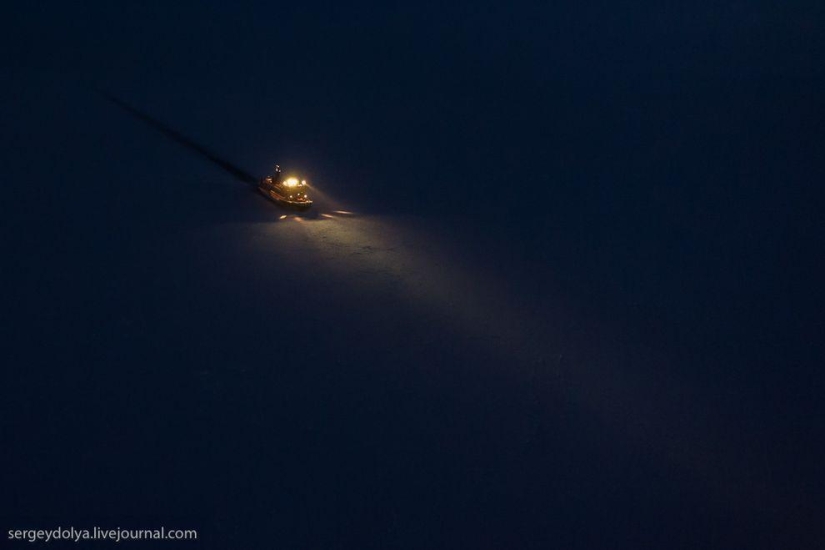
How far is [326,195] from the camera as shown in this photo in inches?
81.1

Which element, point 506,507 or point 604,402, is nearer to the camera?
point 506,507

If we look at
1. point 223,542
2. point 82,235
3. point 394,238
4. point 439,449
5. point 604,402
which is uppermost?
point 394,238

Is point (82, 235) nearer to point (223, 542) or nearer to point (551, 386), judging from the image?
point (223, 542)

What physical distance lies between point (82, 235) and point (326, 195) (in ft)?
2.48

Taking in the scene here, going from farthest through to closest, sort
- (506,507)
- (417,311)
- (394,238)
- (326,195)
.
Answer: (326,195) → (394,238) → (417,311) → (506,507)

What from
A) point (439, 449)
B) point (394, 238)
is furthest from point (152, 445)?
point (394, 238)

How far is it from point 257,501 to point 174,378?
356 millimetres

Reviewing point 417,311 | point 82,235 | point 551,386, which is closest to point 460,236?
point 417,311

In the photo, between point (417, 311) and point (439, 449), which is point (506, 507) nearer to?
point (439, 449)

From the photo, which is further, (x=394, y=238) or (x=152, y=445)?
(x=394, y=238)

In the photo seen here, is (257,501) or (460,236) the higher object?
(460,236)

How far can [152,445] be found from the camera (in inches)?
42.2

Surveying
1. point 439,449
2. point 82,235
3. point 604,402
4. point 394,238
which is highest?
point 394,238

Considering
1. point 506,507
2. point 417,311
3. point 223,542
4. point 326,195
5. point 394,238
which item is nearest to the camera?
point 223,542
